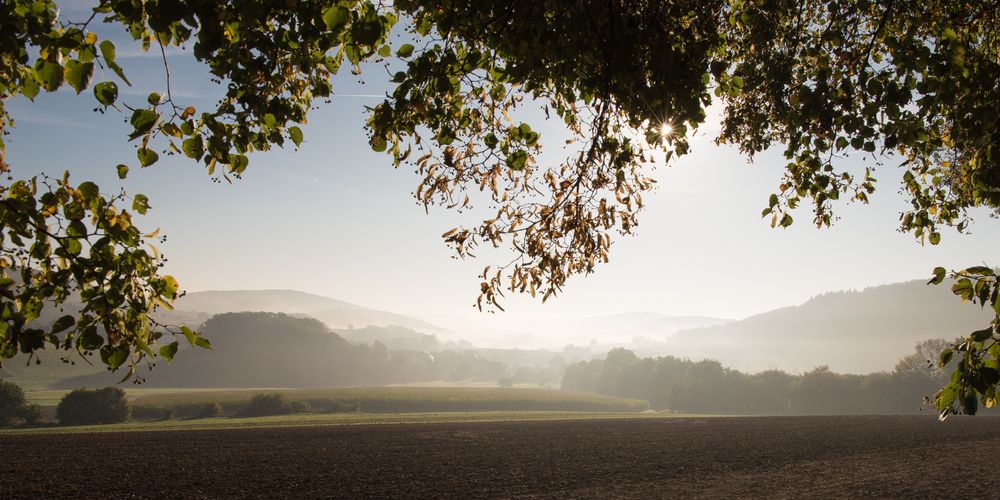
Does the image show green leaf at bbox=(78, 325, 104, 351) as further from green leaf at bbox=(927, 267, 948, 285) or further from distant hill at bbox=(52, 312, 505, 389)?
distant hill at bbox=(52, 312, 505, 389)

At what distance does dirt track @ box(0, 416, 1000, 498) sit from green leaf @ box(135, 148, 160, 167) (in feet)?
57.6

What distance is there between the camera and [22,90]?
3.52 meters

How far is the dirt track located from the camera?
19.3 meters

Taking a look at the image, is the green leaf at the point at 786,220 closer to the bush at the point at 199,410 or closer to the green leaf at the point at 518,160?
the green leaf at the point at 518,160

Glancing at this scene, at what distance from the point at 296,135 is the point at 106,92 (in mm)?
1721

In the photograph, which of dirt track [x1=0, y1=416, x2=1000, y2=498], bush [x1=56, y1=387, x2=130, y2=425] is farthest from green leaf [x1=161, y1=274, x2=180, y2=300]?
bush [x1=56, y1=387, x2=130, y2=425]

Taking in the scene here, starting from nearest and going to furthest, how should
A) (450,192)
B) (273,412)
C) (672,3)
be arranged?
(450,192) < (672,3) < (273,412)

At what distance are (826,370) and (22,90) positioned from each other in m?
103

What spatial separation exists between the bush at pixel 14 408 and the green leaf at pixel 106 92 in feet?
212

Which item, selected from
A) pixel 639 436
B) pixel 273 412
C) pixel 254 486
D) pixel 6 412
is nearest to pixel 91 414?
pixel 6 412

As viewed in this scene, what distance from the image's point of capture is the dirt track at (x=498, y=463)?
19297mm

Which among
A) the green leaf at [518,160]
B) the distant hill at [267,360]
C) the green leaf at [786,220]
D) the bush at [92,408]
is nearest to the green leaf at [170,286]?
the green leaf at [518,160]

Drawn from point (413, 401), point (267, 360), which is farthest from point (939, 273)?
point (267, 360)

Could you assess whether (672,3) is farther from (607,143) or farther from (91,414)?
(91,414)
